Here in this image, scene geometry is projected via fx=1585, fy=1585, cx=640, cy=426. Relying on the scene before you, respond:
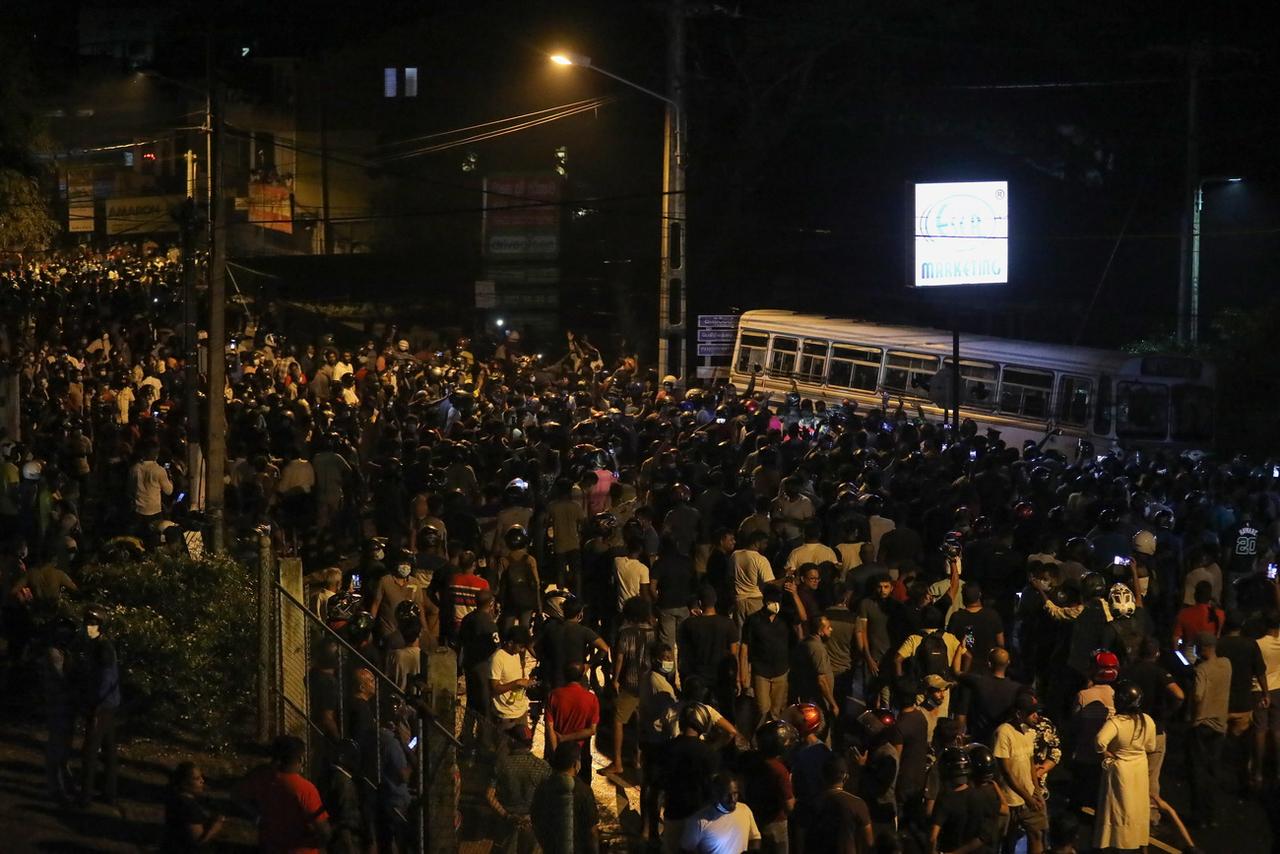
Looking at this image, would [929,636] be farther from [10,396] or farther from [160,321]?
[160,321]

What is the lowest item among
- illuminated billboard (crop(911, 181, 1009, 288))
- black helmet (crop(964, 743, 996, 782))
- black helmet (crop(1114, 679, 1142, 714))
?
black helmet (crop(964, 743, 996, 782))

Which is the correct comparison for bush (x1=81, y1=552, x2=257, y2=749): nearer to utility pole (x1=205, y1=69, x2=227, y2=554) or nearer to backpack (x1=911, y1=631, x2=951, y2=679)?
utility pole (x1=205, y1=69, x2=227, y2=554)

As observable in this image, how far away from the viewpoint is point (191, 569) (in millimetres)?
12891

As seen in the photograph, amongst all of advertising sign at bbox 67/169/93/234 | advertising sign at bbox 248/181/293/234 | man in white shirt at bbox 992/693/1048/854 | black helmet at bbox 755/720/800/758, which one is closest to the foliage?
advertising sign at bbox 248/181/293/234

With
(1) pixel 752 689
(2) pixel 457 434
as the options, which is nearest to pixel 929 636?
(1) pixel 752 689

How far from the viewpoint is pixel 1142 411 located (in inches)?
1050

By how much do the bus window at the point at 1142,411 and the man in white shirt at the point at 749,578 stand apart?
15596 millimetres

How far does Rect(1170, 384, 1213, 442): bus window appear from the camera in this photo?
26.5m

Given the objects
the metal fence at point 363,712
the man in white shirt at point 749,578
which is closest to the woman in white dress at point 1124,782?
the man in white shirt at point 749,578

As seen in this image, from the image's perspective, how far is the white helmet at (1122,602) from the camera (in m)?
11.7

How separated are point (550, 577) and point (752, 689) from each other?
5180mm

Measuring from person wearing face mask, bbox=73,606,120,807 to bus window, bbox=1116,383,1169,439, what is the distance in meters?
20.0

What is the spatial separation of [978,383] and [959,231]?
3.72m

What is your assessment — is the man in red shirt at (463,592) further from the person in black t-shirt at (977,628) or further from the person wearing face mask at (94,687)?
the person in black t-shirt at (977,628)
